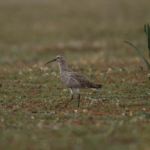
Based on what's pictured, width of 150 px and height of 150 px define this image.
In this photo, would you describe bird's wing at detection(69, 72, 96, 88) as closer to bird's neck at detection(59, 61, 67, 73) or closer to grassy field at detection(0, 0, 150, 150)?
bird's neck at detection(59, 61, 67, 73)

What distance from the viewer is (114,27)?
41.4 meters

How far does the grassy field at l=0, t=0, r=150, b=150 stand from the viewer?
10773mm

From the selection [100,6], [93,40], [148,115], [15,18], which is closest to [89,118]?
[148,115]

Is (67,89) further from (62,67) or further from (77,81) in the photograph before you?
(77,81)

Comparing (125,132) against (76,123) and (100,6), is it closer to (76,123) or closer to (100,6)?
(76,123)

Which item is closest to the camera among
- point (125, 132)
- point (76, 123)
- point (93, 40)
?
point (125, 132)

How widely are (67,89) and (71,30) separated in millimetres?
23643

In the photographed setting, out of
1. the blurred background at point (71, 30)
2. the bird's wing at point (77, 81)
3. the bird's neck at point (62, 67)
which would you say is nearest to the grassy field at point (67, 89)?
the blurred background at point (71, 30)

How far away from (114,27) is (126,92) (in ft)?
79.8

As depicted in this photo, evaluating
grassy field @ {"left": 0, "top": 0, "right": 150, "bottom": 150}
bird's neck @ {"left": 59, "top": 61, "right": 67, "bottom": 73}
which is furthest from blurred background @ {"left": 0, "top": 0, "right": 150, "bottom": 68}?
bird's neck @ {"left": 59, "top": 61, "right": 67, "bottom": 73}

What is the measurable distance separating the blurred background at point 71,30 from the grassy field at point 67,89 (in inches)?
2.7

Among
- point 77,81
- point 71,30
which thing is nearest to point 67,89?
point 77,81

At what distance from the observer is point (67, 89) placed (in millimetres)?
18375

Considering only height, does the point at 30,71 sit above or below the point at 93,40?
below
